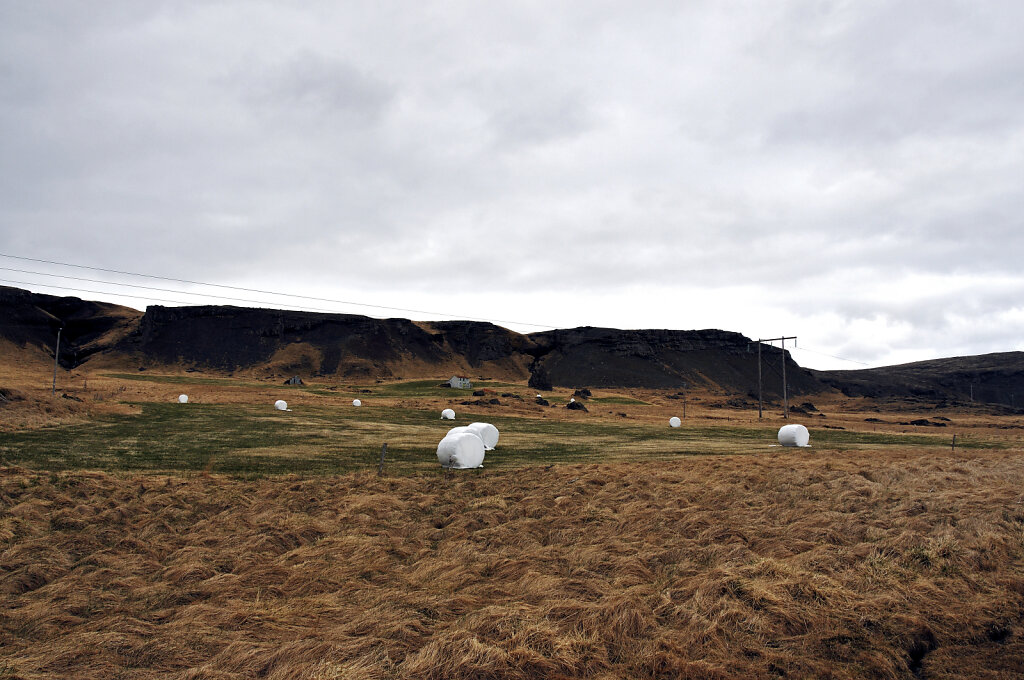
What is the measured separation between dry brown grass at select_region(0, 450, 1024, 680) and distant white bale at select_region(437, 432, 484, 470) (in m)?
3.44

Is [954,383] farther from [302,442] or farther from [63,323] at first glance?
[63,323]

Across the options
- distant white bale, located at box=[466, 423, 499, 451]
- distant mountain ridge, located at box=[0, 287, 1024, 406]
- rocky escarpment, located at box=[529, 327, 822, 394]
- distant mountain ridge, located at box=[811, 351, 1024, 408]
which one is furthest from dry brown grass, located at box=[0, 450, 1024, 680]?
distant mountain ridge, located at box=[811, 351, 1024, 408]

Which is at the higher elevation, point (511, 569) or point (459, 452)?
point (459, 452)

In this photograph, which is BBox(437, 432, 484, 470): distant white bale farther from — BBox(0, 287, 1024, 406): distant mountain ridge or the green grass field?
BBox(0, 287, 1024, 406): distant mountain ridge

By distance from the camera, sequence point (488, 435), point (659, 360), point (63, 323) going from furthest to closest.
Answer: point (659, 360)
point (63, 323)
point (488, 435)

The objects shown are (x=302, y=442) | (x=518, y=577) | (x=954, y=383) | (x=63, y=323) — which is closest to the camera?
(x=518, y=577)

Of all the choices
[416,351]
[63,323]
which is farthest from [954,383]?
[63,323]

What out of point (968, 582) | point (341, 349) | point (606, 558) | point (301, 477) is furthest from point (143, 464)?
point (341, 349)

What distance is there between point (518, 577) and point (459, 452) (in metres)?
10.1

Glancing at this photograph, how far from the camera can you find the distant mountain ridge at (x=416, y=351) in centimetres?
13062

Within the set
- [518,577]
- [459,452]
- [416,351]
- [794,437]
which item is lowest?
[518,577]

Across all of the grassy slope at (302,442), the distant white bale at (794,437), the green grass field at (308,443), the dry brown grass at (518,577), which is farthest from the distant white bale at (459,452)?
the distant white bale at (794,437)

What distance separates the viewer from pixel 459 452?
2111 centimetres

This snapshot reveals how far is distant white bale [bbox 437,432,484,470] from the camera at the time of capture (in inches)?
831
